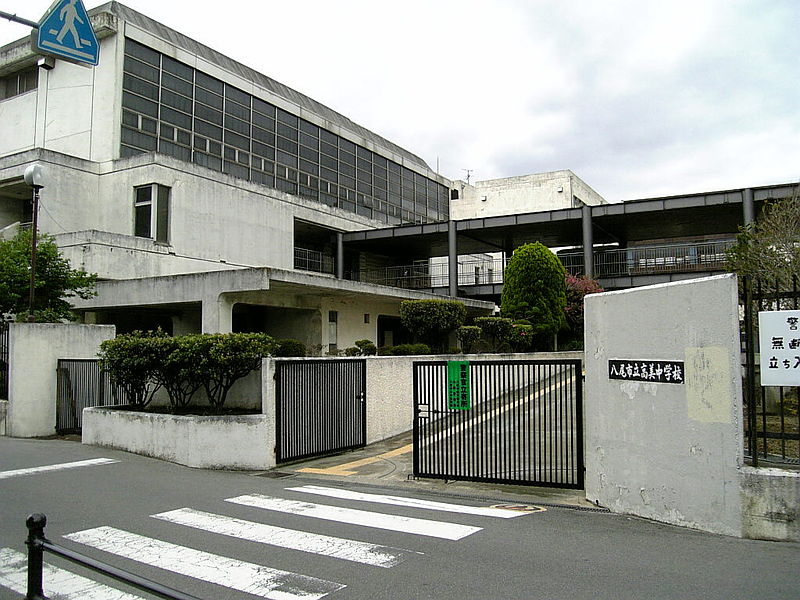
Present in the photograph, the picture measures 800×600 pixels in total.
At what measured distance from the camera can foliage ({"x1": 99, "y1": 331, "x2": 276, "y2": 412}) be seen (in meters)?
11.7

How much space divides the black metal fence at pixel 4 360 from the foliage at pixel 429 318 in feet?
34.0

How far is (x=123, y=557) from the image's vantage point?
6000 millimetres

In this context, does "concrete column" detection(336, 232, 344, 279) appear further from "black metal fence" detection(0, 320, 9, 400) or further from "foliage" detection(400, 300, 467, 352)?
"black metal fence" detection(0, 320, 9, 400)

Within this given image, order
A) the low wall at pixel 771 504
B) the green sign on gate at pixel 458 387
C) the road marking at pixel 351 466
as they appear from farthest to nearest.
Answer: the road marking at pixel 351 466 → the green sign on gate at pixel 458 387 → the low wall at pixel 771 504

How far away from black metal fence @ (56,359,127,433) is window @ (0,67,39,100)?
19718mm

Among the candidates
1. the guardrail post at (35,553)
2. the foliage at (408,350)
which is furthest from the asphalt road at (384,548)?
the foliage at (408,350)

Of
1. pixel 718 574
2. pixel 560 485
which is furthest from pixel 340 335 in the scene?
pixel 718 574

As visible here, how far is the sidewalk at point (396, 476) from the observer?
349 inches

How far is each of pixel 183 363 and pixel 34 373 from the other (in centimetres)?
560

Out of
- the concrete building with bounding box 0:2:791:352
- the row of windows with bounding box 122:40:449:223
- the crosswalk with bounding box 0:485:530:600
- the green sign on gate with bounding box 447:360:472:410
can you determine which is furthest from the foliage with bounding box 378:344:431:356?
the row of windows with bounding box 122:40:449:223

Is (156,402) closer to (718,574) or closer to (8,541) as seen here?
(8,541)

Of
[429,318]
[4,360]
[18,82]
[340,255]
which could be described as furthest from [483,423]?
[18,82]

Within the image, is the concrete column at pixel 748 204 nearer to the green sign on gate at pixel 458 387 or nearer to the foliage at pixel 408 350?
the foliage at pixel 408 350

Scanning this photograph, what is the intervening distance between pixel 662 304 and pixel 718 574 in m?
3.05
